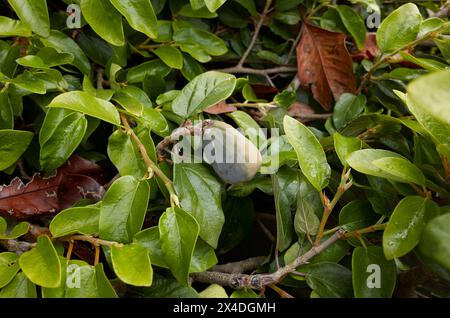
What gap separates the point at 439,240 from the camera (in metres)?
0.44

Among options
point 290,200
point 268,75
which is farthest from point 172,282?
point 268,75

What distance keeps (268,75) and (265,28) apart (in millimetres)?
103

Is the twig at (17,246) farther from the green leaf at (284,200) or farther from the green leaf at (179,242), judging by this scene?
the green leaf at (284,200)

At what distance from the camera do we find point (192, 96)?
669 mm

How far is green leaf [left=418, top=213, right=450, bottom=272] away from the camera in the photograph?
440 mm

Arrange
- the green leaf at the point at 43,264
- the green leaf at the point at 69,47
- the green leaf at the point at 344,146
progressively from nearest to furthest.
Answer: the green leaf at the point at 43,264 → the green leaf at the point at 344,146 → the green leaf at the point at 69,47

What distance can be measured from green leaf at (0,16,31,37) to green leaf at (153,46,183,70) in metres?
0.21

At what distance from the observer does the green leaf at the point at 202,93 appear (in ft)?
2.13

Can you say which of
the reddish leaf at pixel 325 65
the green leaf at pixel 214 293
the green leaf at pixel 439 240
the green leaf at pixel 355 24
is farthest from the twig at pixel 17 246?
the green leaf at pixel 355 24

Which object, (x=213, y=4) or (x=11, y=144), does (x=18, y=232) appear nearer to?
(x=11, y=144)

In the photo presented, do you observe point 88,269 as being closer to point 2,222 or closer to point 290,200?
point 2,222

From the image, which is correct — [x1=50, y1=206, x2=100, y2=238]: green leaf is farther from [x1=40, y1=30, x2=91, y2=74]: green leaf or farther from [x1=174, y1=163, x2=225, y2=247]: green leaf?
[x1=40, y1=30, x2=91, y2=74]: green leaf

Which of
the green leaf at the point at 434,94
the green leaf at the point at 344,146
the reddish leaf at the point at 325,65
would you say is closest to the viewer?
the green leaf at the point at 434,94

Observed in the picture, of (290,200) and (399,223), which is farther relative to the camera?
(290,200)
